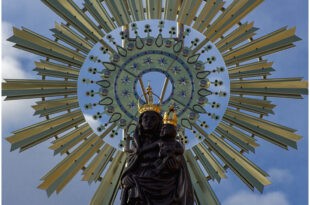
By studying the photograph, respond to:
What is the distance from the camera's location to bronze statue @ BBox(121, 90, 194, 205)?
499 cm

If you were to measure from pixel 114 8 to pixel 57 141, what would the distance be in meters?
1.62

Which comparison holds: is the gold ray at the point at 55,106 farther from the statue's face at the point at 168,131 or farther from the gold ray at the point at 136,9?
the statue's face at the point at 168,131

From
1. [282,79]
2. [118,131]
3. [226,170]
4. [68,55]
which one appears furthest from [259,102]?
[68,55]

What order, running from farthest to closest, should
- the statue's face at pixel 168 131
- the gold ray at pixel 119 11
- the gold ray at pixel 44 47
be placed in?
the gold ray at pixel 119 11 < the gold ray at pixel 44 47 < the statue's face at pixel 168 131

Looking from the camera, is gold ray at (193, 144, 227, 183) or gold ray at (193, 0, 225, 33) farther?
gold ray at (193, 0, 225, 33)

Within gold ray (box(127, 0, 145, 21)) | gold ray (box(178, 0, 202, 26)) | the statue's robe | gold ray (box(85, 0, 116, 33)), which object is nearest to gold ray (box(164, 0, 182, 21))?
gold ray (box(178, 0, 202, 26))

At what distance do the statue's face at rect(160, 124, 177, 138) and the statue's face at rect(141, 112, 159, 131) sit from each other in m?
0.16

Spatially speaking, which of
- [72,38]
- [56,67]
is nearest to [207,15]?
[72,38]

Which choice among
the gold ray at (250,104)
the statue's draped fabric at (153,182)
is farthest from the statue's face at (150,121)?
the gold ray at (250,104)

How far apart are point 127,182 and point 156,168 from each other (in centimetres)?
25

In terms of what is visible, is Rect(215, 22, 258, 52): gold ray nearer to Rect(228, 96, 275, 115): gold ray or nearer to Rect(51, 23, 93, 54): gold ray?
Rect(228, 96, 275, 115): gold ray

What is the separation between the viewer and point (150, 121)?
5.47 metres

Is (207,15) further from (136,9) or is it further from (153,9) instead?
(136,9)

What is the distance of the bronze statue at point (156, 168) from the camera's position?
4.99 meters
